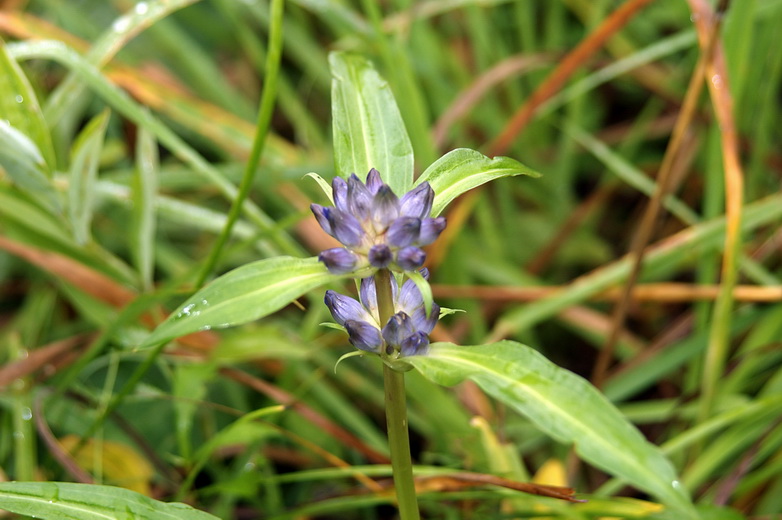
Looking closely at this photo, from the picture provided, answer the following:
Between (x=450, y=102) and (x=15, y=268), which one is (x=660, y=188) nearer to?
(x=450, y=102)

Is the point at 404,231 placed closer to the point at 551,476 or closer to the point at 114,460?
the point at 551,476

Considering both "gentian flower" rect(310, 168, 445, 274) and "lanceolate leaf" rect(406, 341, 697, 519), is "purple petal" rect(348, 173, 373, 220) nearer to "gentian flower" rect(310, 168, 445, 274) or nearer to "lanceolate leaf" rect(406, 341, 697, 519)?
"gentian flower" rect(310, 168, 445, 274)

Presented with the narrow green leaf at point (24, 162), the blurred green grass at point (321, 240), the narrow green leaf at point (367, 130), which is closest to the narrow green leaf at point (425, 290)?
the narrow green leaf at point (367, 130)

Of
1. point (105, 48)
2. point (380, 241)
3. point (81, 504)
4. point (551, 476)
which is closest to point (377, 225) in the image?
point (380, 241)

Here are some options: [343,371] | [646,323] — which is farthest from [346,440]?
[646,323]

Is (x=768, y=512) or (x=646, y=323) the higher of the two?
(x=646, y=323)

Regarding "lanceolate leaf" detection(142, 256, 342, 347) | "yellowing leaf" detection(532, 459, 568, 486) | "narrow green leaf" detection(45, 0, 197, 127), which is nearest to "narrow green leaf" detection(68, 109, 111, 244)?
"narrow green leaf" detection(45, 0, 197, 127)
